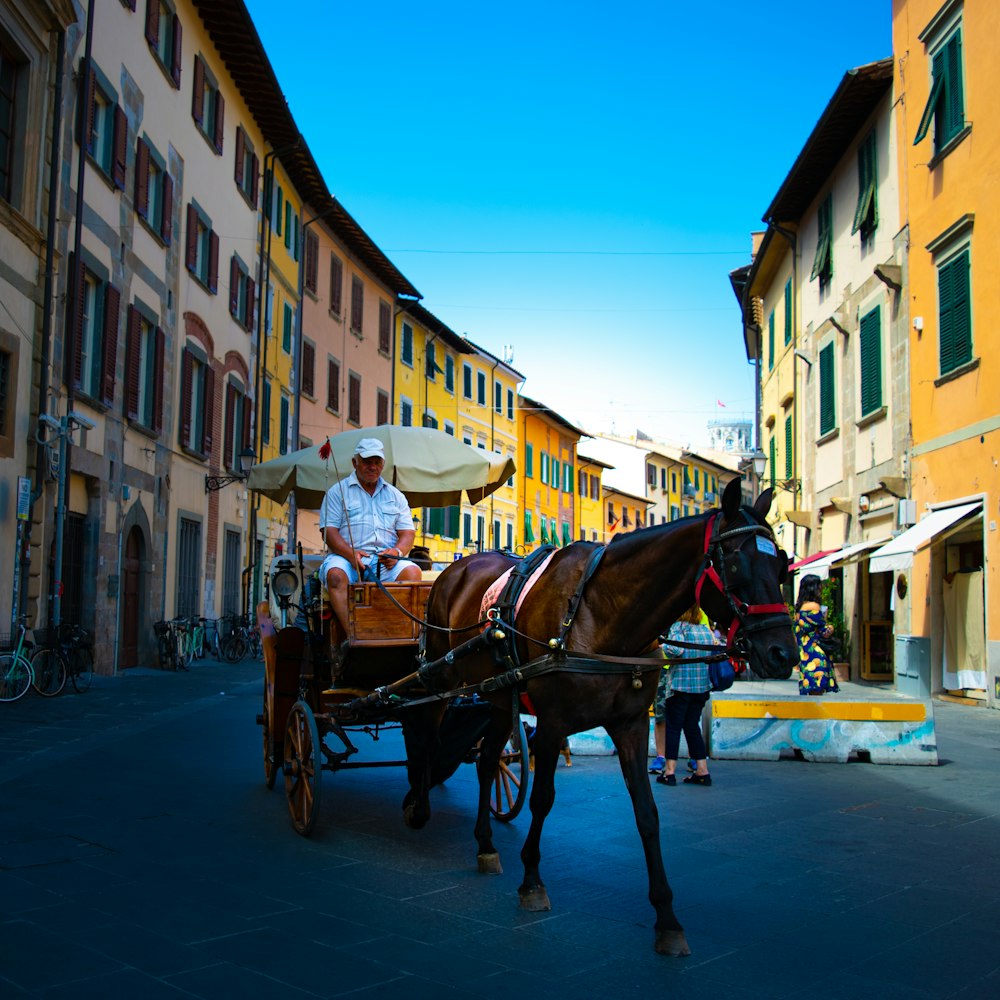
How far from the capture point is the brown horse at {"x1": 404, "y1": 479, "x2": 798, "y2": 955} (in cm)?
479

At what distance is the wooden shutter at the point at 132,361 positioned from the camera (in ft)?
63.6

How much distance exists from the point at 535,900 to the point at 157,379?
17.4 meters

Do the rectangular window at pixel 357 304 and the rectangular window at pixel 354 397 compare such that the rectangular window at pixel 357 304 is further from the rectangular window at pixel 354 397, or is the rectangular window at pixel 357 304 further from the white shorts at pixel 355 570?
the white shorts at pixel 355 570

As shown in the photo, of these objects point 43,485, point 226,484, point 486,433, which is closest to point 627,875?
point 43,485

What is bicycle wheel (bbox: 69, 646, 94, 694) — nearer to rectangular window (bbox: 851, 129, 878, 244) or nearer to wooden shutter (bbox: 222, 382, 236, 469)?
wooden shutter (bbox: 222, 382, 236, 469)

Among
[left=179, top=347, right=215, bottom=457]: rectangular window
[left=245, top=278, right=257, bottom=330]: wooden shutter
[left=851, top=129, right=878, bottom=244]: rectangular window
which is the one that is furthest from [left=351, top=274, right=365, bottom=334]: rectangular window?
[left=851, top=129, right=878, bottom=244]: rectangular window

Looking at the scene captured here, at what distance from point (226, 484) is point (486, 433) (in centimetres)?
2645

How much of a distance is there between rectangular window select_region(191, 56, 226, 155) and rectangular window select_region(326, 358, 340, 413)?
36.5 feet

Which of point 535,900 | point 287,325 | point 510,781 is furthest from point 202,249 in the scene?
point 535,900

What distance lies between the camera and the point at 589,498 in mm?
66312

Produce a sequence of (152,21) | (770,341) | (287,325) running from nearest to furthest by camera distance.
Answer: (152,21)
(287,325)
(770,341)

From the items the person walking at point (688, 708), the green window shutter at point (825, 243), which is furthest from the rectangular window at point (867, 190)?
the person walking at point (688, 708)

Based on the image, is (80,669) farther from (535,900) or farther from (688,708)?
(535,900)

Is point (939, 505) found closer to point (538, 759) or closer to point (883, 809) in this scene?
point (883, 809)
